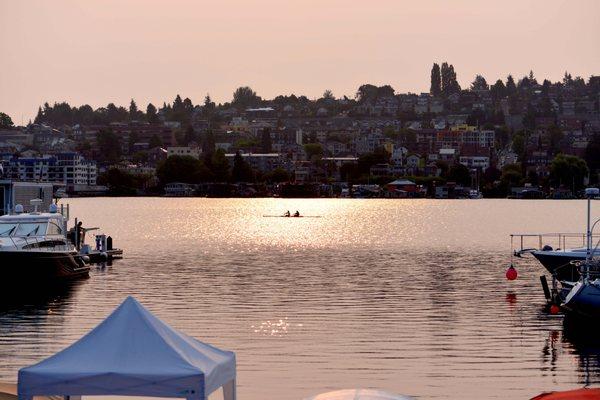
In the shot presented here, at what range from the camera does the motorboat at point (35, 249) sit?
5794 cm

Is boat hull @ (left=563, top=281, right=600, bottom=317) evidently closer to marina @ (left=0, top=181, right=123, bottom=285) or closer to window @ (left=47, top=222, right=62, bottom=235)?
marina @ (left=0, top=181, right=123, bottom=285)

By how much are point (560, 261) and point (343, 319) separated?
12377mm

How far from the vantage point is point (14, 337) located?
43.3 metres

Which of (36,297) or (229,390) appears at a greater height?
(229,390)

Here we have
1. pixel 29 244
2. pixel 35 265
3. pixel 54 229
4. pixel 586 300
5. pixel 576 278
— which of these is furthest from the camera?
pixel 54 229

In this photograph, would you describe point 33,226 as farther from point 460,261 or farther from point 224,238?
point 224,238

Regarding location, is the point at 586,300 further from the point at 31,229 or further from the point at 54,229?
the point at 54,229

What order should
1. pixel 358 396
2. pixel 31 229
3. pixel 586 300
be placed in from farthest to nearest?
pixel 31 229
pixel 586 300
pixel 358 396

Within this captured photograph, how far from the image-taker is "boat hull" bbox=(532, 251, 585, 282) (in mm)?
55812

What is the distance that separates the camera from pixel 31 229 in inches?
2398

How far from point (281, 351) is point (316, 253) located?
5575 centimetres

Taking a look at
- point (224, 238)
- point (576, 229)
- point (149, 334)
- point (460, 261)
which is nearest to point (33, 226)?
point (460, 261)

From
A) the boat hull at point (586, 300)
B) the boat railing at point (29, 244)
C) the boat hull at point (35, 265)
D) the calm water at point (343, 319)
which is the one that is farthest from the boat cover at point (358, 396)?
the boat railing at point (29, 244)

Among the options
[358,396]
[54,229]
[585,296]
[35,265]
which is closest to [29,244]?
[35,265]
